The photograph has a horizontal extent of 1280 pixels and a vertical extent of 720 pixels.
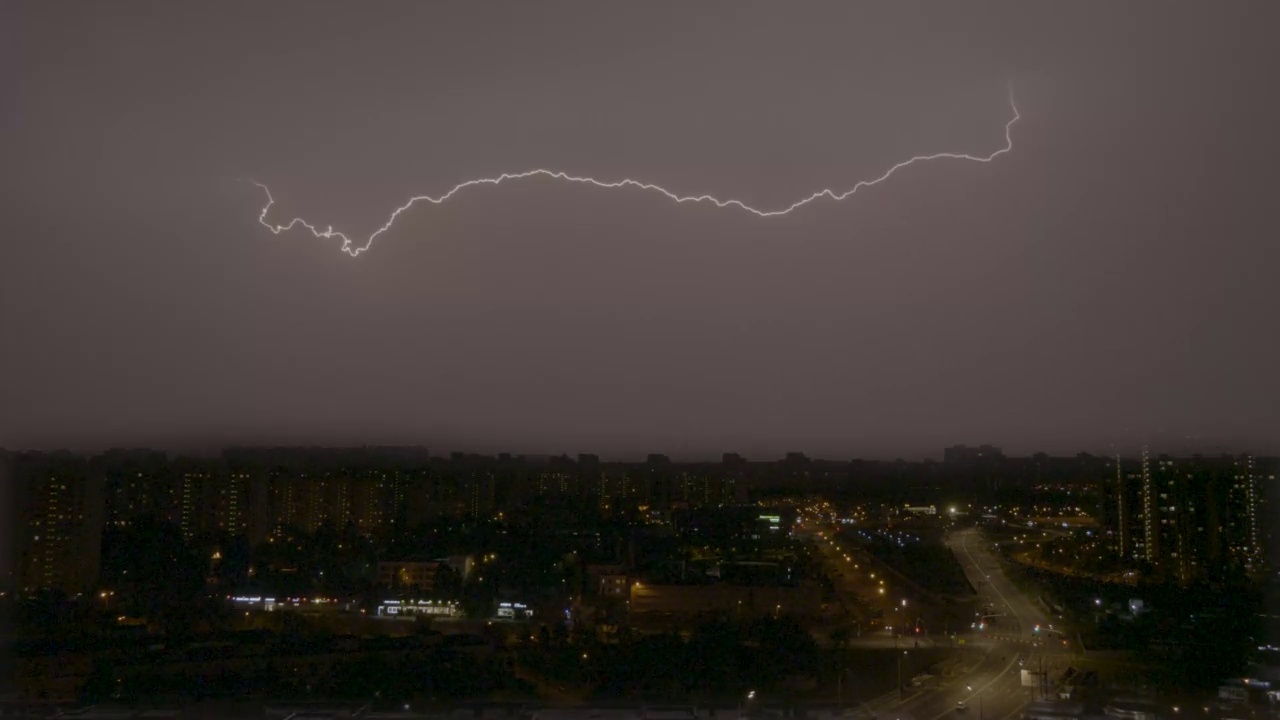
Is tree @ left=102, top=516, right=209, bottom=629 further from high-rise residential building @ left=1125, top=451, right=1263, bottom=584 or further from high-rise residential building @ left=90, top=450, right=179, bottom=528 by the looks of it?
high-rise residential building @ left=1125, top=451, right=1263, bottom=584

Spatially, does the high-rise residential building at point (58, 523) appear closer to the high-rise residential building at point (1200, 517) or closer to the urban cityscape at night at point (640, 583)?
the urban cityscape at night at point (640, 583)

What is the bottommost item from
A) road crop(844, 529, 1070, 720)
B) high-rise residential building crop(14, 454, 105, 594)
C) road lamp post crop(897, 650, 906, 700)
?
road lamp post crop(897, 650, 906, 700)

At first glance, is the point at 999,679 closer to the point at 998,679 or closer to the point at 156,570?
the point at 998,679

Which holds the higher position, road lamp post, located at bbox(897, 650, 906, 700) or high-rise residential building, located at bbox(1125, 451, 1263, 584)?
high-rise residential building, located at bbox(1125, 451, 1263, 584)

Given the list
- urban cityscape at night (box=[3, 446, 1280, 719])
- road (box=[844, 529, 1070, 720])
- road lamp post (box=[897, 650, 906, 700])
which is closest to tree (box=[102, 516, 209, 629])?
urban cityscape at night (box=[3, 446, 1280, 719])

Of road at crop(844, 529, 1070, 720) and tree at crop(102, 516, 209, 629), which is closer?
road at crop(844, 529, 1070, 720)

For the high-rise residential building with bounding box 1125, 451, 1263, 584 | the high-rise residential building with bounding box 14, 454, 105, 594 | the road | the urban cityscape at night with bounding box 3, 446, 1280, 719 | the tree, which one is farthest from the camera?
the tree

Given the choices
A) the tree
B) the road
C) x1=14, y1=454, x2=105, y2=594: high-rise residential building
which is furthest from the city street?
the tree

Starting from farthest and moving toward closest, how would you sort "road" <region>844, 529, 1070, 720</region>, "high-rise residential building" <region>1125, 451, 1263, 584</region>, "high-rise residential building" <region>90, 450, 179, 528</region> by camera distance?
"high-rise residential building" <region>90, 450, 179, 528</region> → "high-rise residential building" <region>1125, 451, 1263, 584</region> → "road" <region>844, 529, 1070, 720</region>
